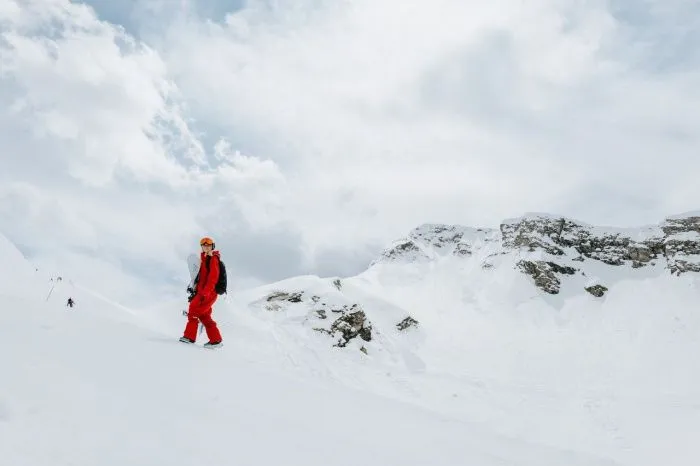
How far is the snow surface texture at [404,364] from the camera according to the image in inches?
118

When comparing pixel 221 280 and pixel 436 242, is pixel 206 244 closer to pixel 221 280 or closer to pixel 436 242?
pixel 221 280

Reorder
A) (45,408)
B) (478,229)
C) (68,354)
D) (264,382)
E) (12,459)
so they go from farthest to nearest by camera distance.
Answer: (478,229)
(264,382)
(68,354)
(45,408)
(12,459)

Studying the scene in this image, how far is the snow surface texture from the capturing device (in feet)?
9.87

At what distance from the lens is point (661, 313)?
163ft

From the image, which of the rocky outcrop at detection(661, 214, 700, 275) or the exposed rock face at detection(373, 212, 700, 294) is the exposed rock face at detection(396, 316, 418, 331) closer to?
the exposed rock face at detection(373, 212, 700, 294)

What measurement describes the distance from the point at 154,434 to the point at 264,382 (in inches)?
96.7

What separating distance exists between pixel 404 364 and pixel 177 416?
1470 inches

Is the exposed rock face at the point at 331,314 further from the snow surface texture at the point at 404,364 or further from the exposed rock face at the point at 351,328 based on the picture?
the snow surface texture at the point at 404,364

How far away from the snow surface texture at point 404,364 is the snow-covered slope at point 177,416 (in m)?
0.02

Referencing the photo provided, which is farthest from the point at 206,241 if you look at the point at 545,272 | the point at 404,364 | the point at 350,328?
the point at 545,272

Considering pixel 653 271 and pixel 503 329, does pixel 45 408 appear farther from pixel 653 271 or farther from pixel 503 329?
pixel 653 271

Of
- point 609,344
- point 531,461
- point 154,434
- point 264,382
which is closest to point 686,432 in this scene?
point 531,461

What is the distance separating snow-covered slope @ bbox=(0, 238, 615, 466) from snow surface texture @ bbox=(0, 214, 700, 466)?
2cm

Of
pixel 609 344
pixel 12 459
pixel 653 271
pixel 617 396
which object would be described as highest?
pixel 653 271
